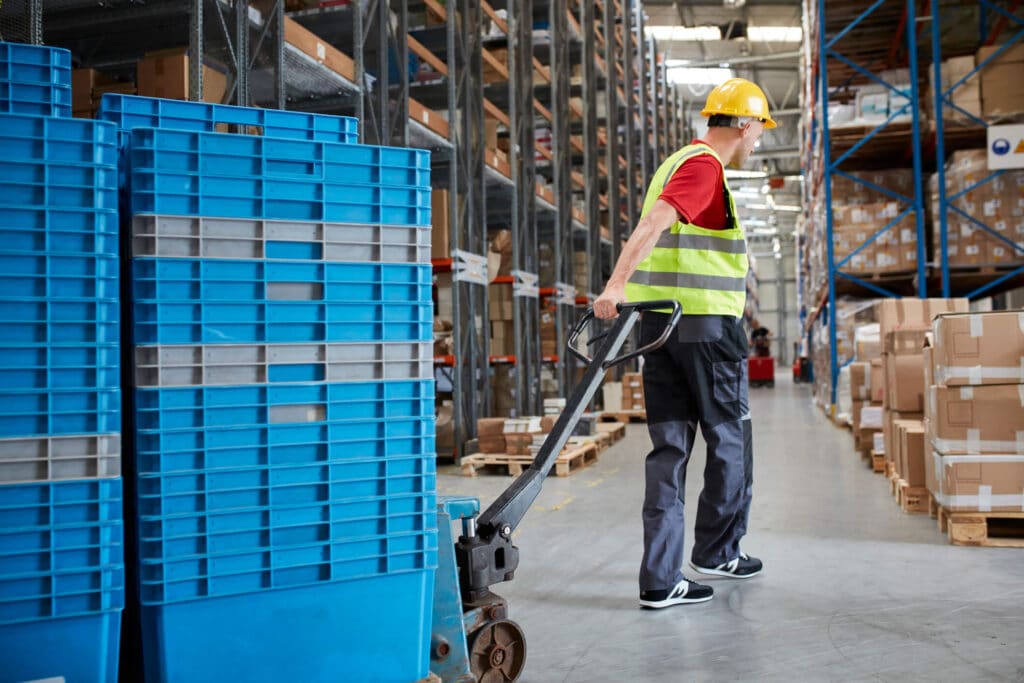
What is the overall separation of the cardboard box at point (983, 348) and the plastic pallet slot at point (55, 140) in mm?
4050

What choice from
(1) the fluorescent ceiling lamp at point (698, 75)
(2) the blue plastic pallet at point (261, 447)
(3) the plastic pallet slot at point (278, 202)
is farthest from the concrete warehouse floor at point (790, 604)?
(1) the fluorescent ceiling lamp at point (698, 75)

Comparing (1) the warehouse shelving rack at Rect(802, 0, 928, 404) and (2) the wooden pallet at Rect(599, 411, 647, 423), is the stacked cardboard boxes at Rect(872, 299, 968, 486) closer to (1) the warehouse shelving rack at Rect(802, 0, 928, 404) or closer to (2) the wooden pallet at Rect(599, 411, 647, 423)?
(1) the warehouse shelving rack at Rect(802, 0, 928, 404)

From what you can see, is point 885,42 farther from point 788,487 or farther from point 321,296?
point 321,296

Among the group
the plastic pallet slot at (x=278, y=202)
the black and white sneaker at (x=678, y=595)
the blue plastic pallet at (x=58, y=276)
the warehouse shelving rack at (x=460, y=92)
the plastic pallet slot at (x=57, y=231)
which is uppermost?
the warehouse shelving rack at (x=460, y=92)

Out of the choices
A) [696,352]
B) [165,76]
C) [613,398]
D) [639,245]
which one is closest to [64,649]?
[639,245]

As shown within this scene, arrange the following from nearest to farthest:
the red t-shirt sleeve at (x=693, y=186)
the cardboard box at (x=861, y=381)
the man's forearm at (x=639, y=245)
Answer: the man's forearm at (x=639, y=245), the red t-shirt sleeve at (x=693, y=186), the cardboard box at (x=861, y=381)

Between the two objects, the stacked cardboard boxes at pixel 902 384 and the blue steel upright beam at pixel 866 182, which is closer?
the stacked cardboard boxes at pixel 902 384

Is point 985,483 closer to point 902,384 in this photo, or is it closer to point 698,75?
point 902,384

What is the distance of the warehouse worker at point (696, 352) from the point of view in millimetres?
3379

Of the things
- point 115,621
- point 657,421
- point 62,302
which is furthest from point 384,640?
point 657,421

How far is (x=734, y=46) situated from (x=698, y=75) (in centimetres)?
170

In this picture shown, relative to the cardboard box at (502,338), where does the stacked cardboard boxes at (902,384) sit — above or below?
below

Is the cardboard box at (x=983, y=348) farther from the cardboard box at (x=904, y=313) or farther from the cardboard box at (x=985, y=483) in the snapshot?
the cardboard box at (x=904, y=313)

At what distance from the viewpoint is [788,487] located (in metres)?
6.34
